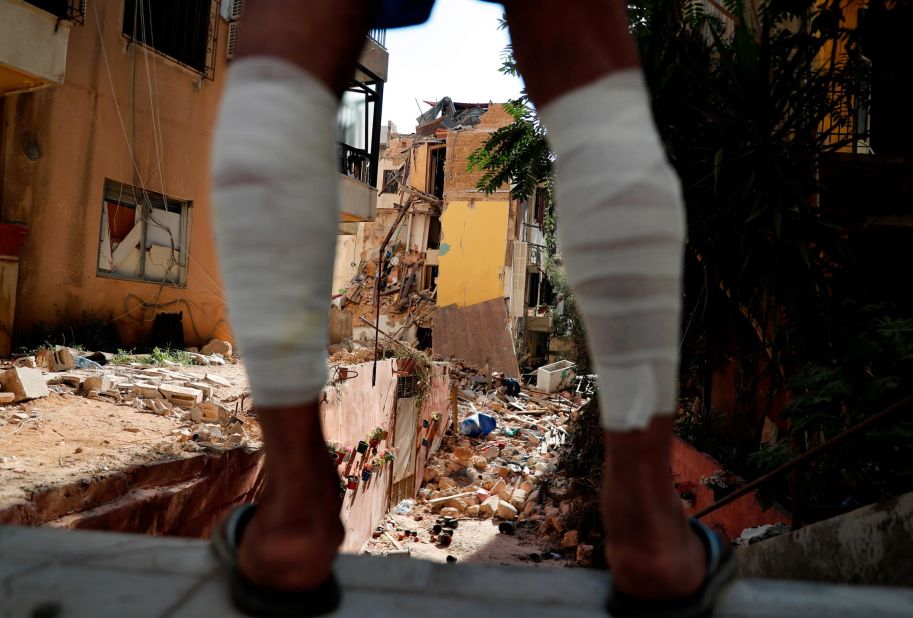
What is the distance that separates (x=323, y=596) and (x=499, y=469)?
13.6 meters

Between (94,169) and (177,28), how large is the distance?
273 centimetres

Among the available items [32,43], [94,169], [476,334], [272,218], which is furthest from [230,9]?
[476,334]

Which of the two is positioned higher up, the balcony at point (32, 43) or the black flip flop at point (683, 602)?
the balcony at point (32, 43)

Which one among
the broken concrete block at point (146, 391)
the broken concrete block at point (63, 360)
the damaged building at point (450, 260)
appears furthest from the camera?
the damaged building at point (450, 260)

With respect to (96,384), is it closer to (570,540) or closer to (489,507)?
(570,540)

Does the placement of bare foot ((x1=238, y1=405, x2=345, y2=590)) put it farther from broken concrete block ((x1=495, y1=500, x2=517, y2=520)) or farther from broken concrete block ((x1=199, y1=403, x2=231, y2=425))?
broken concrete block ((x1=495, y1=500, x2=517, y2=520))

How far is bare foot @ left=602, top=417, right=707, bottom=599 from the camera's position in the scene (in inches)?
25.5

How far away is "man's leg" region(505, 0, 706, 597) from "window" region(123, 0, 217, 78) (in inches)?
386

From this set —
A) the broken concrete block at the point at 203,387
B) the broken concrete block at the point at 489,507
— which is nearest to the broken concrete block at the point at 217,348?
the broken concrete block at the point at 203,387

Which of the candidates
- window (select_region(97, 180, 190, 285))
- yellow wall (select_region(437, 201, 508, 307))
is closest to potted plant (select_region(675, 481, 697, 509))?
window (select_region(97, 180, 190, 285))

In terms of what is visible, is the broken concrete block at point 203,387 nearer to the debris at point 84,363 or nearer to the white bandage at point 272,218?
the debris at point 84,363

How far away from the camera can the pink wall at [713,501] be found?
5477 mm

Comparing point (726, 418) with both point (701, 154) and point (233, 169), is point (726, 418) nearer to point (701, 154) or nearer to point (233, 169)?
point (701, 154)

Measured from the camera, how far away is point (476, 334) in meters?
22.0
